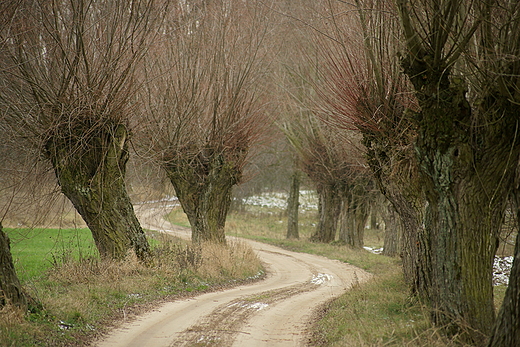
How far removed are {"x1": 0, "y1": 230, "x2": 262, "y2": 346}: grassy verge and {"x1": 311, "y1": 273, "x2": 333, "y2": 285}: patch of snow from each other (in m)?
1.86

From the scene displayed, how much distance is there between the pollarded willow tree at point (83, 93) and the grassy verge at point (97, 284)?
88cm

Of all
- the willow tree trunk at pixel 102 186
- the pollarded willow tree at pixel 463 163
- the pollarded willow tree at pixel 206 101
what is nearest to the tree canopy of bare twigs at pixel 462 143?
the pollarded willow tree at pixel 463 163

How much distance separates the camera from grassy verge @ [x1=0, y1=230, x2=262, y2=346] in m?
6.54

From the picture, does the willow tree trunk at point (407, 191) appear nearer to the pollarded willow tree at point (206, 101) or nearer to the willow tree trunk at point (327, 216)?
the pollarded willow tree at point (206, 101)

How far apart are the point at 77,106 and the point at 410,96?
670 centimetres

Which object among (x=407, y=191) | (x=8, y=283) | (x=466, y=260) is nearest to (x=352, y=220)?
(x=407, y=191)

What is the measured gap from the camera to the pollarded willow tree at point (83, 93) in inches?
356

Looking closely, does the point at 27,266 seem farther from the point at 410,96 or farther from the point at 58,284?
the point at 410,96

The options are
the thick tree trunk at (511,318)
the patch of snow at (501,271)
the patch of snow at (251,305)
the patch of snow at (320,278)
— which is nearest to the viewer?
the thick tree trunk at (511,318)

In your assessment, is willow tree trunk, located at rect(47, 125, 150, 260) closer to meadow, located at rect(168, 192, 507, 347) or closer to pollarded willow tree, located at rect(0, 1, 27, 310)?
pollarded willow tree, located at rect(0, 1, 27, 310)

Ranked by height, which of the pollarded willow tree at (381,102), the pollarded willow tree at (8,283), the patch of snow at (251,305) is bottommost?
the patch of snow at (251,305)

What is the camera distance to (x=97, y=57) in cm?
994

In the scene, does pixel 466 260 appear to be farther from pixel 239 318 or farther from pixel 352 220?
pixel 352 220

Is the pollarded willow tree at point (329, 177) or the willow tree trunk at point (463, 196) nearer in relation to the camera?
the willow tree trunk at point (463, 196)
